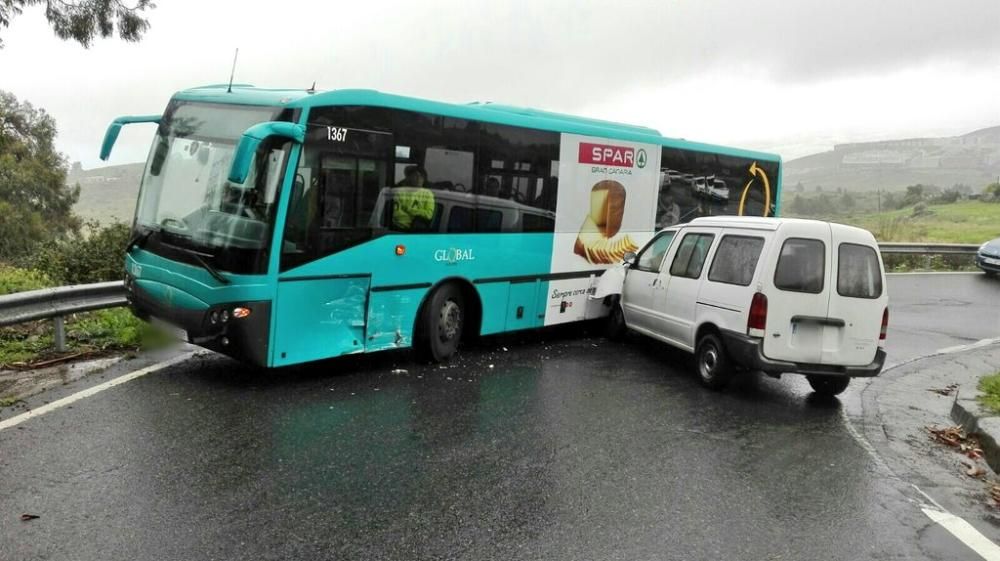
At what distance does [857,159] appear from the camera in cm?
3916

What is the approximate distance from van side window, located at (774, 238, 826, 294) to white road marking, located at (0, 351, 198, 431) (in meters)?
6.46

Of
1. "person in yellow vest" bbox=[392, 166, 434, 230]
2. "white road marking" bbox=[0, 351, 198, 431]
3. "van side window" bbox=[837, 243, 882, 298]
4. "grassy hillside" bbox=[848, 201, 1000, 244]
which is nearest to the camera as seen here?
"white road marking" bbox=[0, 351, 198, 431]

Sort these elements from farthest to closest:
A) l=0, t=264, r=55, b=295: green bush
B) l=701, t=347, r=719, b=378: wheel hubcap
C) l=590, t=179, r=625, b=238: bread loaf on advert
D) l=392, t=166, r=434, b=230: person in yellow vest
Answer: l=590, t=179, r=625, b=238: bread loaf on advert, l=0, t=264, r=55, b=295: green bush, l=701, t=347, r=719, b=378: wheel hubcap, l=392, t=166, r=434, b=230: person in yellow vest

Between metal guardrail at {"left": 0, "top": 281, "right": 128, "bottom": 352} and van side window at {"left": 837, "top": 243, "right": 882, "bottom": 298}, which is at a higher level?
van side window at {"left": 837, "top": 243, "right": 882, "bottom": 298}

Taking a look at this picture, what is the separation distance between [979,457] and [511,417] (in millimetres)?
4160

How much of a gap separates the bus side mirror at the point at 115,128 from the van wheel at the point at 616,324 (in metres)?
6.43

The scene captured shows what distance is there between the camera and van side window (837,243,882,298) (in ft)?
25.8

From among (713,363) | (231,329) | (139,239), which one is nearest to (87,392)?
(231,329)

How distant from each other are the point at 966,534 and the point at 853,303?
339 cm

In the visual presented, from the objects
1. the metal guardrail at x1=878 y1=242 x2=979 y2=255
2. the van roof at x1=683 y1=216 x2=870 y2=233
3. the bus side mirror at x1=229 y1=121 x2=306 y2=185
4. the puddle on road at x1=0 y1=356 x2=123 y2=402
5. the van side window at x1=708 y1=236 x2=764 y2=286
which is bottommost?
the puddle on road at x1=0 y1=356 x2=123 y2=402

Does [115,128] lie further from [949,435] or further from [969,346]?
[969,346]

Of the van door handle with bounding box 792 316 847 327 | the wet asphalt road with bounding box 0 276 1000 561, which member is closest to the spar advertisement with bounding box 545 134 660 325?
the wet asphalt road with bounding box 0 276 1000 561

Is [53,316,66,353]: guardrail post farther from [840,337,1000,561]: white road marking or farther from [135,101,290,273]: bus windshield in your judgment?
[840,337,1000,561]: white road marking

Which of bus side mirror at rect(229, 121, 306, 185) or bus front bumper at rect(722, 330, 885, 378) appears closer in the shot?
bus side mirror at rect(229, 121, 306, 185)
